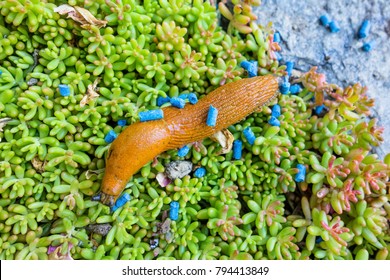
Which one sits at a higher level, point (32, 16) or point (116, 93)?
point (32, 16)

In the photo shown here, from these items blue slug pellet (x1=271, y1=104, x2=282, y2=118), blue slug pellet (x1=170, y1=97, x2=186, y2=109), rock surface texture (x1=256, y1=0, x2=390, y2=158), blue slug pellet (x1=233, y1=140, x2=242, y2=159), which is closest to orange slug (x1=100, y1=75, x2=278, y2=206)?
blue slug pellet (x1=170, y1=97, x2=186, y2=109)

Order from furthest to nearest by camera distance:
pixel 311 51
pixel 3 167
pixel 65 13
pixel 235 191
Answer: pixel 311 51 < pixel 235 191 < pixel 65 13 < pixel 3 167

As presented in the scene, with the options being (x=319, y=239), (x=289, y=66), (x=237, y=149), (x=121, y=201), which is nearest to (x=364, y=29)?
(x=289, y=66)

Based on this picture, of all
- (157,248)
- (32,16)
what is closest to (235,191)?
(157,248)

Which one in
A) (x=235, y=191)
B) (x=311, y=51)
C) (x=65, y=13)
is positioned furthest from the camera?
(x=311, y=51)

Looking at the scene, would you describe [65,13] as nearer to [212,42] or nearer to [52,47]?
[52,47]

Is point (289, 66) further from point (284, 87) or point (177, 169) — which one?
point (177, 169)
